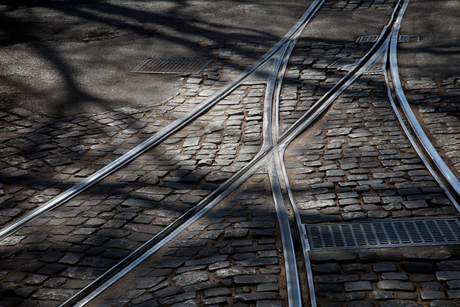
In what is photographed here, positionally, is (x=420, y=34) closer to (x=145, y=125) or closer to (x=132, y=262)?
(x=145, y=125)

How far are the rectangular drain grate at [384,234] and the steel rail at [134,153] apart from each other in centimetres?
261

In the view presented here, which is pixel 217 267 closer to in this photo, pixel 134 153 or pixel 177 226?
pixel 177 226

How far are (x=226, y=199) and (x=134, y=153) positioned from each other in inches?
65.1

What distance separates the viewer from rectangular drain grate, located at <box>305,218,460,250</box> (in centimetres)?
370

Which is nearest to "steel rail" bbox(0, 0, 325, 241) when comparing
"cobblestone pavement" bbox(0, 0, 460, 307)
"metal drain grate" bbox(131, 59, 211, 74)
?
"cobblestone pavement" bbox(0, 0, 460, 307)

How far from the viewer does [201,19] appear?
11141mm

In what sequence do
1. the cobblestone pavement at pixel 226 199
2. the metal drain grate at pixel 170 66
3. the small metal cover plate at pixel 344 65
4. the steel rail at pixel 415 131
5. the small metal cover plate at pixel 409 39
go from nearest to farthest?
the cobblestone pavement at pixel 226 199
the steel rail at pixel 415 131
the small metal cover plate at pixel 344 65
the metal drain grate at pixel 170 66
the small metal cover plate at pixel 409 39

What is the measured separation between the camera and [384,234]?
3.83 metres

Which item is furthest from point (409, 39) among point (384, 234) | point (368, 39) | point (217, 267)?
point (217, 267)

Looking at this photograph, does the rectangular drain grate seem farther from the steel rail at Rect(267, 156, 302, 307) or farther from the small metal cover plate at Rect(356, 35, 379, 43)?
the small metal cover plate at Rect(356, 35, 379, 43)

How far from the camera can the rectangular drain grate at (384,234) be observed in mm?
3697

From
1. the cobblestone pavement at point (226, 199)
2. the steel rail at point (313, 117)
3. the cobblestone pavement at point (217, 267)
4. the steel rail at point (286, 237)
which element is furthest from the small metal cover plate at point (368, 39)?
the cobblestone pavement at point (217, 267)

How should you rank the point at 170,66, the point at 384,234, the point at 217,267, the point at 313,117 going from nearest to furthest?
the point at 217,267
the point at 384,234
the point at 313,117
the point at 170,66

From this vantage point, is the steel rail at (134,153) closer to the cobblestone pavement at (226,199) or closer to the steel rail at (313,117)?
the cobblestone pavement at (226,199)
